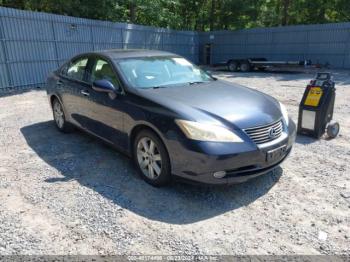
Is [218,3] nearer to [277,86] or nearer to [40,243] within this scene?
[277,86]

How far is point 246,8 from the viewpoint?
77.9 feet

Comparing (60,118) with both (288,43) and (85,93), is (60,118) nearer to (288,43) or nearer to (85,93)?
(85,93)

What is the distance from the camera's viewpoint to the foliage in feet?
57.0

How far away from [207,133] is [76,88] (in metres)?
2.80

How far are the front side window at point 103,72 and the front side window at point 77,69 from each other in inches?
14.4

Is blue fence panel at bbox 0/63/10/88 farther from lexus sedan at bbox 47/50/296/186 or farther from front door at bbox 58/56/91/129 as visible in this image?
lexus sedan at bbox 47/50/296/186

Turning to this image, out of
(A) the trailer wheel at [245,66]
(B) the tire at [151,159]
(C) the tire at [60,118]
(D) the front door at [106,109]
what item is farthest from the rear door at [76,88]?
(A) the trailer wheel at [245,66]

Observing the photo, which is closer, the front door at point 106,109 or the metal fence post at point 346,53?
the front door at point 106,109

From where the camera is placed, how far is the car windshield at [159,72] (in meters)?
4.18

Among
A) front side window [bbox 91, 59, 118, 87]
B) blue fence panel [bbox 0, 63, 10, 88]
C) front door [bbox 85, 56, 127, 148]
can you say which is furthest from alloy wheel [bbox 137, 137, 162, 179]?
blue fence panel [bbox 0, 63, 10, 88]

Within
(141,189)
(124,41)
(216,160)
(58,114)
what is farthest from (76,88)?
(124,41)

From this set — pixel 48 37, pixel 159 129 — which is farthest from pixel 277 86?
pixel 159 129

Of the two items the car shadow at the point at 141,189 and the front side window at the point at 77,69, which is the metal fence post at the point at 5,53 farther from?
the car shadow at the point at 141,189

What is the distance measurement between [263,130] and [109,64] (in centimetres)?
235
